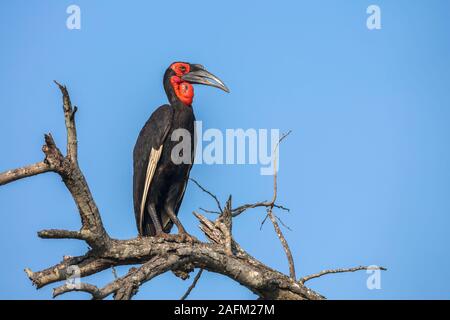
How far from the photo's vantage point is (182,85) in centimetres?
945

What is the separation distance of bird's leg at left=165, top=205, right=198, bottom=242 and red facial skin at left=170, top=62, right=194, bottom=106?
4.51ft

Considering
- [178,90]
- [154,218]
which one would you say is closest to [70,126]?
[154,218]

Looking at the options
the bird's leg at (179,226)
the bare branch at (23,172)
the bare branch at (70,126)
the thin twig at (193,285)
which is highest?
the bare branch at (70,126)

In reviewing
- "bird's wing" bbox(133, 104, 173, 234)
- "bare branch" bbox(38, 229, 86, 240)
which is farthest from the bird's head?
"bare branch" bbox(38, 229, 86, 240)

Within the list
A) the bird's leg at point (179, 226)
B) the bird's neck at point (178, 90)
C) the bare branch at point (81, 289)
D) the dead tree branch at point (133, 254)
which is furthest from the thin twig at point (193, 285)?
the bird's neck at point (178, 90)

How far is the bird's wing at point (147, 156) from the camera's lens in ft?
28.3

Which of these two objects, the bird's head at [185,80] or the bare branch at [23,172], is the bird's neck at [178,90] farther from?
the bare branch at [23,172]

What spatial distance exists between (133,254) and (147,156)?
2233 mm

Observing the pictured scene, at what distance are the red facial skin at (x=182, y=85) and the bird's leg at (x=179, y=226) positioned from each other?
1.37 m

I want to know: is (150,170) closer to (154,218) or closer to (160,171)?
(160,171)
